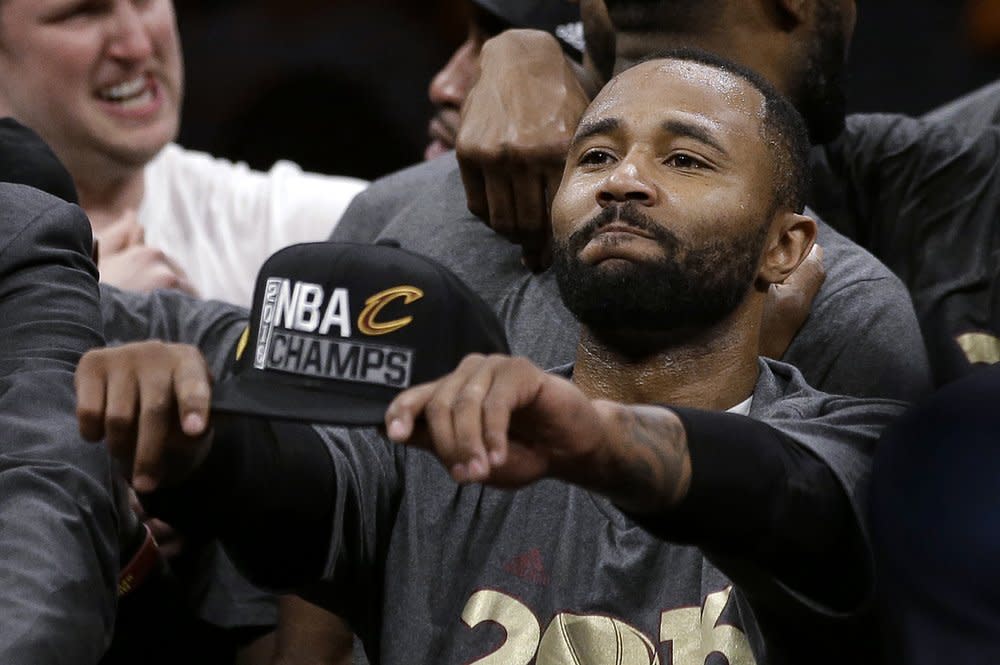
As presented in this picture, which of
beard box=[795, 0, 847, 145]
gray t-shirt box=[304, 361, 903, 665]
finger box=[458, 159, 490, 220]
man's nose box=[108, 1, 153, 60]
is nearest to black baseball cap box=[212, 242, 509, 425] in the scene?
gray t-shirt box=[304, 361, 903, 665]

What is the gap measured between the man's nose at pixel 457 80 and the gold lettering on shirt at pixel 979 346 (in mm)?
938

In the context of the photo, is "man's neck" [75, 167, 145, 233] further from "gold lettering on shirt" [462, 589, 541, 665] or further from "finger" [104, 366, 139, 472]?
"finger" [104, 366, 139, 472]

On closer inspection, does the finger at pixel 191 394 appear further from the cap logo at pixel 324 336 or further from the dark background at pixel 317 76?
the dark background at pixel 317 76

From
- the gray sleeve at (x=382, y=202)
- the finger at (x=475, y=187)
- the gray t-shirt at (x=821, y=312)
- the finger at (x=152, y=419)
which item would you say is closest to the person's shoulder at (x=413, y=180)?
the gray sleeve at (x=382, y=202)

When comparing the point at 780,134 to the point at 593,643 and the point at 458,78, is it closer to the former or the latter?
the point at 593,643

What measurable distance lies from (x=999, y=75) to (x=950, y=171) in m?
1.36

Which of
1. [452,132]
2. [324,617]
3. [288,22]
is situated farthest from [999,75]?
[324,617]

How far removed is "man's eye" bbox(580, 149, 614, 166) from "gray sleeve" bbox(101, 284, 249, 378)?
522 millimetres

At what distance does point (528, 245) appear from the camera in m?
2.10

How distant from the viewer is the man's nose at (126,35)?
301 cm

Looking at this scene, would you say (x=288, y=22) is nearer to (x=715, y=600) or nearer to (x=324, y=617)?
(x=324, y=617)

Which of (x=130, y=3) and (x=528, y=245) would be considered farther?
(x=130, y=3)

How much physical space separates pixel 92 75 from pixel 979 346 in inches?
59.1

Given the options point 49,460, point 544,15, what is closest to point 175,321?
point 49,460
